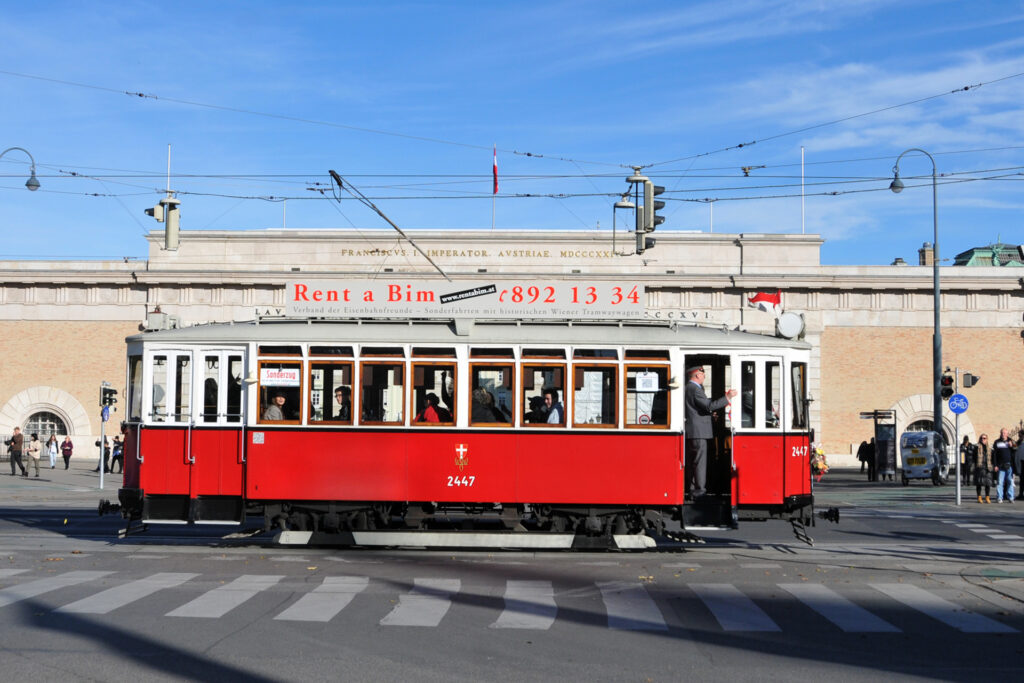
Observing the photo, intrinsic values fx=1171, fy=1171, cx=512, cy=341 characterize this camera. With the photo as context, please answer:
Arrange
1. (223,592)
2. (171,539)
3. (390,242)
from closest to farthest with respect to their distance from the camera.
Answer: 1. (223,592)
2. (171,539)
3. (390,242)

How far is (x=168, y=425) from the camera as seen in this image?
624 inches

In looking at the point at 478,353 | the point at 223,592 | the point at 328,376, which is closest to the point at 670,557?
the point at 478,353

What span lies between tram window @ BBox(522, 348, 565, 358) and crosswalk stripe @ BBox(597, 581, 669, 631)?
3.53m

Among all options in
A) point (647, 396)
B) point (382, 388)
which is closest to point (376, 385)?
point (382, 388)

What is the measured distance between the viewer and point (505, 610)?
1112cm

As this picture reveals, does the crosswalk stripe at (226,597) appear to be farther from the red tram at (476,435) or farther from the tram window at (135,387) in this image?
the tram window at (135,387)

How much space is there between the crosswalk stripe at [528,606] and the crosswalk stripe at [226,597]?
2.59 m

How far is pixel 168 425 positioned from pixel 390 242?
3236 cm

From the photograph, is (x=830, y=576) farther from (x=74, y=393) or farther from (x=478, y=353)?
(x=74, y=393)

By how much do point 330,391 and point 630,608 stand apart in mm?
5965

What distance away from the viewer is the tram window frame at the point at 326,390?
15664 millimetres

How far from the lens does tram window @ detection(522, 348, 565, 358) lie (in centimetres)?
1556

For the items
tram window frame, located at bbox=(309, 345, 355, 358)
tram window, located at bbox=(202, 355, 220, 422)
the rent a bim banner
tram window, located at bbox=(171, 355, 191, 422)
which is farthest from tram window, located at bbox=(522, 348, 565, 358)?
tram window, located at bbox=(171, 355, 191, 422)

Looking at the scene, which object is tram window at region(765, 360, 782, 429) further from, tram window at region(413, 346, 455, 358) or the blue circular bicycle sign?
the blue circular bicycle sign
